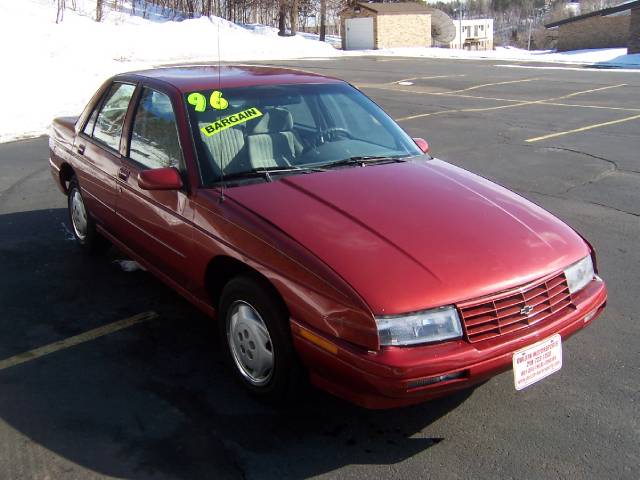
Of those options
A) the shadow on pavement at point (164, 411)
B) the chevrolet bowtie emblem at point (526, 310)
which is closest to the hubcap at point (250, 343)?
the shadow on pavement at point (164, 411)

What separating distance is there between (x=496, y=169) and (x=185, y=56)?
1164 inches

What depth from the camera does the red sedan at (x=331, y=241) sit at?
279 centimetres

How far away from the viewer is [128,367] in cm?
378

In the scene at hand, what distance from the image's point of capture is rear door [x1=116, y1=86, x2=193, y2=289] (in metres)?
3.87

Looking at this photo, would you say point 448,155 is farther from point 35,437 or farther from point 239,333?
point 35,437

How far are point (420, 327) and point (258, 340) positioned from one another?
91 cm

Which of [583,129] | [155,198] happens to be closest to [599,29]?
[583,129]

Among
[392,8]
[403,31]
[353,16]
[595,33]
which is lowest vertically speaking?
[595,33]

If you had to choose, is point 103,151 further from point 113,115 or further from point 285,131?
point 285,131

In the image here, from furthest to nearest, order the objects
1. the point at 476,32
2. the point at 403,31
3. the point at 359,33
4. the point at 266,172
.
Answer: the point at 476,32, the point at 403,31, the point at 359,33, the point at 266,172

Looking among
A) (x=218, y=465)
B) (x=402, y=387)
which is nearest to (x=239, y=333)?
(x=218, y=465)

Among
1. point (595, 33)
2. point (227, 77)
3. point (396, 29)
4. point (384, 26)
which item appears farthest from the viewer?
point (396, 29)

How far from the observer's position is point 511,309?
9.57 feet

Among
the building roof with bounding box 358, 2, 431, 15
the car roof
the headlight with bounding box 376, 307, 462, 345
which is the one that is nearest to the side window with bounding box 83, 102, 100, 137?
the car roof
